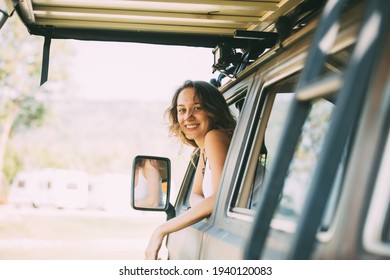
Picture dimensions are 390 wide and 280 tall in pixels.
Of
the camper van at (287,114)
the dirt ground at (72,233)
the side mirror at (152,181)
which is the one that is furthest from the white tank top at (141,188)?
the dirt ground at (72,233)

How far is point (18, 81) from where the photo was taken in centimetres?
2052

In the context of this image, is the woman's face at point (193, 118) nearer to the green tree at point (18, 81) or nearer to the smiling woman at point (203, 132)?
the smiling woman at point (203, 132)

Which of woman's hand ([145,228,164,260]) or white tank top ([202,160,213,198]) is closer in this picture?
woman's hand ([145,228,164,260])

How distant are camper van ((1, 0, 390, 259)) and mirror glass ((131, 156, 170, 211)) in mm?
39

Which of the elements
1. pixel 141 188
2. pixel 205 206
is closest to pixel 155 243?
pixel 205 206

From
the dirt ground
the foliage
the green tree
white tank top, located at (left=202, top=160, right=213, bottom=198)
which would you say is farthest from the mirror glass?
the foliage

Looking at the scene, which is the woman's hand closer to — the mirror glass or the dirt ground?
the mirror glass

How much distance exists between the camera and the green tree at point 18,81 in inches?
765

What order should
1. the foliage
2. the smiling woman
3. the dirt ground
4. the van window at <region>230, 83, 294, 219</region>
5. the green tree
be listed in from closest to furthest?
the van window at <region>230, 83, 294, 219</region>, the smiling woman, the dirt ground, the green tree, the foliage

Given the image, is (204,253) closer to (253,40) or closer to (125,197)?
(253,40)

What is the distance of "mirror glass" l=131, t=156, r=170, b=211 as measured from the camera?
3.31m

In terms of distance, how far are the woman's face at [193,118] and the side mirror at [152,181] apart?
9.1 inches

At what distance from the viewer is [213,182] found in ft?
9.11
